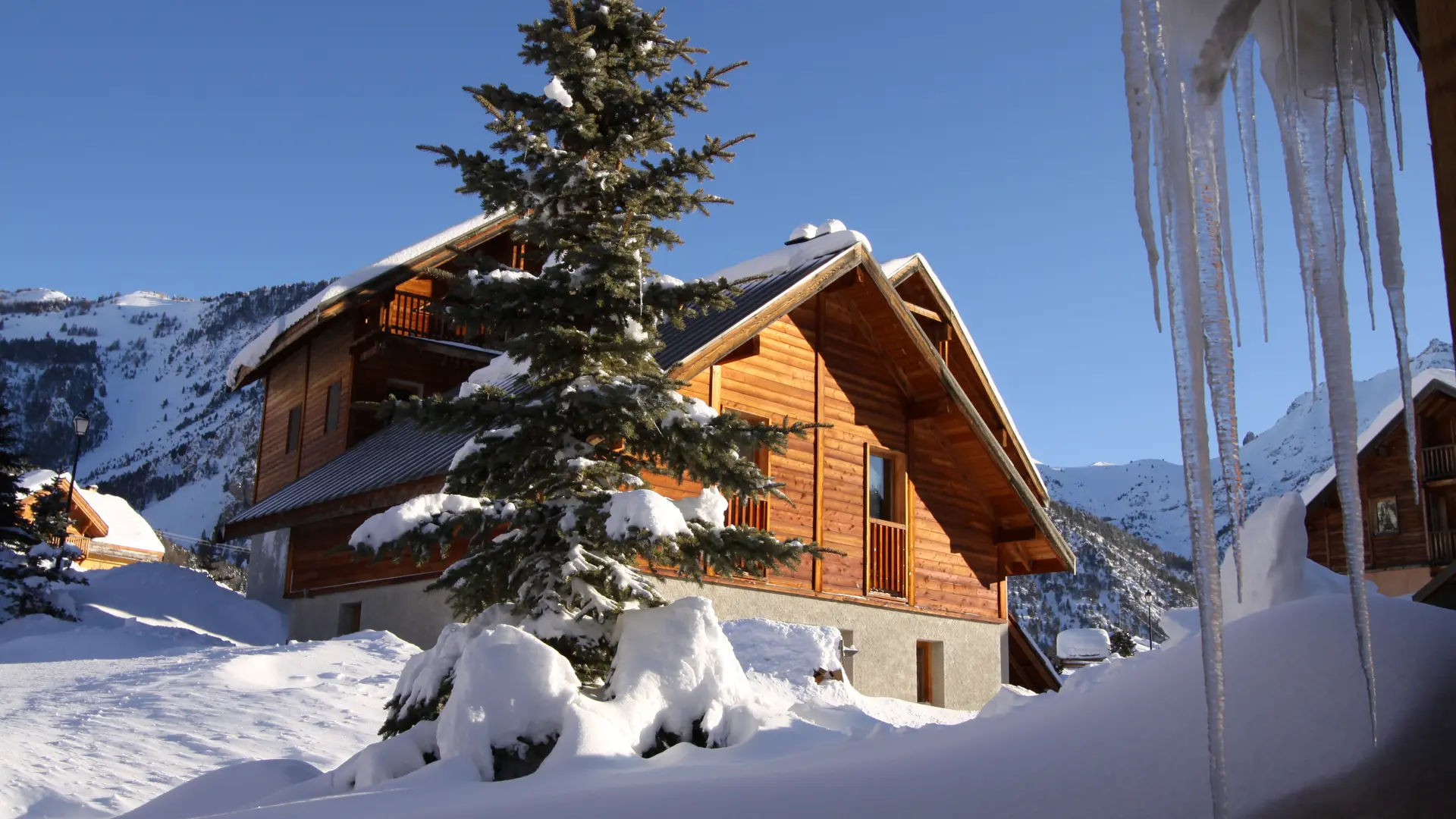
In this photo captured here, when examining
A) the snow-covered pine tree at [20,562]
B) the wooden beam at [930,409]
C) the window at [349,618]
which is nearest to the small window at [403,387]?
the window at [349,618]

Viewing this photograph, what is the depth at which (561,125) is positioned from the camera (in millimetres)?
8219

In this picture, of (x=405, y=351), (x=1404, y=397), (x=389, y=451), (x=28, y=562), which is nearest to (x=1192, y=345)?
(x=1404, y=397)

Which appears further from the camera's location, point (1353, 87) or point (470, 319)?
point (470, 319)

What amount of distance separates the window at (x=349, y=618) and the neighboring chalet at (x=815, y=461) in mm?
24

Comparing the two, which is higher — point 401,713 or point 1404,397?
point 1404,397

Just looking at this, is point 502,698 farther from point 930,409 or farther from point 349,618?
point 930,409

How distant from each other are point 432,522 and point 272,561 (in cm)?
1289

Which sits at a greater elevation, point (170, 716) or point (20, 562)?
point (20, 562)

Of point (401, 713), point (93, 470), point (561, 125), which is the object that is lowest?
point (401, 713)

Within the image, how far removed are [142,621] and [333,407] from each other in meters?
4.54

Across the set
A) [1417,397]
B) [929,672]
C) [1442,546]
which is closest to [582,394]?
[929,672]

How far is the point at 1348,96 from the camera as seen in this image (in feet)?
9.02

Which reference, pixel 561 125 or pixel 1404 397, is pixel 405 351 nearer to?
pixel 561 125

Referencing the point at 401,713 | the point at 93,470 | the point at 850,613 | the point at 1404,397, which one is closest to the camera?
the point at 1404,397
